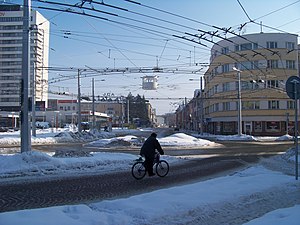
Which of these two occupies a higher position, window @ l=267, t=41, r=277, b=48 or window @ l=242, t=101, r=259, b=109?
window @ l=267, t=41, r=277, b=48

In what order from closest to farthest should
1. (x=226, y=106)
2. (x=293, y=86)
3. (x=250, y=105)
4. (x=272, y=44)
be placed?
(x=293, y=86) → (x=272, y=44) → (x=250, y=105) → (x=226, y=106)

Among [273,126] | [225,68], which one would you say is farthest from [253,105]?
[225,68]

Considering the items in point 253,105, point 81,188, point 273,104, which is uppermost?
point 273,104

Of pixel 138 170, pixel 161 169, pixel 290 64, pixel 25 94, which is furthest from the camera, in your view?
pixel 290 64

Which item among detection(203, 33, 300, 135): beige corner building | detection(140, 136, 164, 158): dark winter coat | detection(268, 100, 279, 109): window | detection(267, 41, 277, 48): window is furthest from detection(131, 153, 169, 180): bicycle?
detection(267, 41, 277, 48): window

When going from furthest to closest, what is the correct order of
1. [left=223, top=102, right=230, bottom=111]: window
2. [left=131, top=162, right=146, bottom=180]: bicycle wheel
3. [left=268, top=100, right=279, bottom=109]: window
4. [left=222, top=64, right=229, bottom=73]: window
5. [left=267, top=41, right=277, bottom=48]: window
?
[left=223, top=102, right=230, bottom=111]: window → [left=222, top=64, right=229, bottom=73]: window → [left=267, top=41, right=277, bottom=48]: window → [left=268, top=100, right=279, bottom=109]: window → [left=131, top=162, right=146, bottom=180]: bicycle wheel

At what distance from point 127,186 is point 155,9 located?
21.2 feet

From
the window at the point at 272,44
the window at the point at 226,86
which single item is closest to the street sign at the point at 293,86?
the window at the point at 272,44

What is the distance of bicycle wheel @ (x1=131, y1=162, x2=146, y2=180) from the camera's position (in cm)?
1361

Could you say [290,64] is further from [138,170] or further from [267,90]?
[138,170]

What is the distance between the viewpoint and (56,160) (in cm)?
1688

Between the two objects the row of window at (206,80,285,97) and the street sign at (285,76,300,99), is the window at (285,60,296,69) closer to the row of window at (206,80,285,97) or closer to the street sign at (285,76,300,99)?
the row of window at (206,80,285,97)

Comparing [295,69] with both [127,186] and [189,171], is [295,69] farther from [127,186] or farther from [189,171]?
[127,186]

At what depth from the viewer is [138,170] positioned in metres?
13.7
